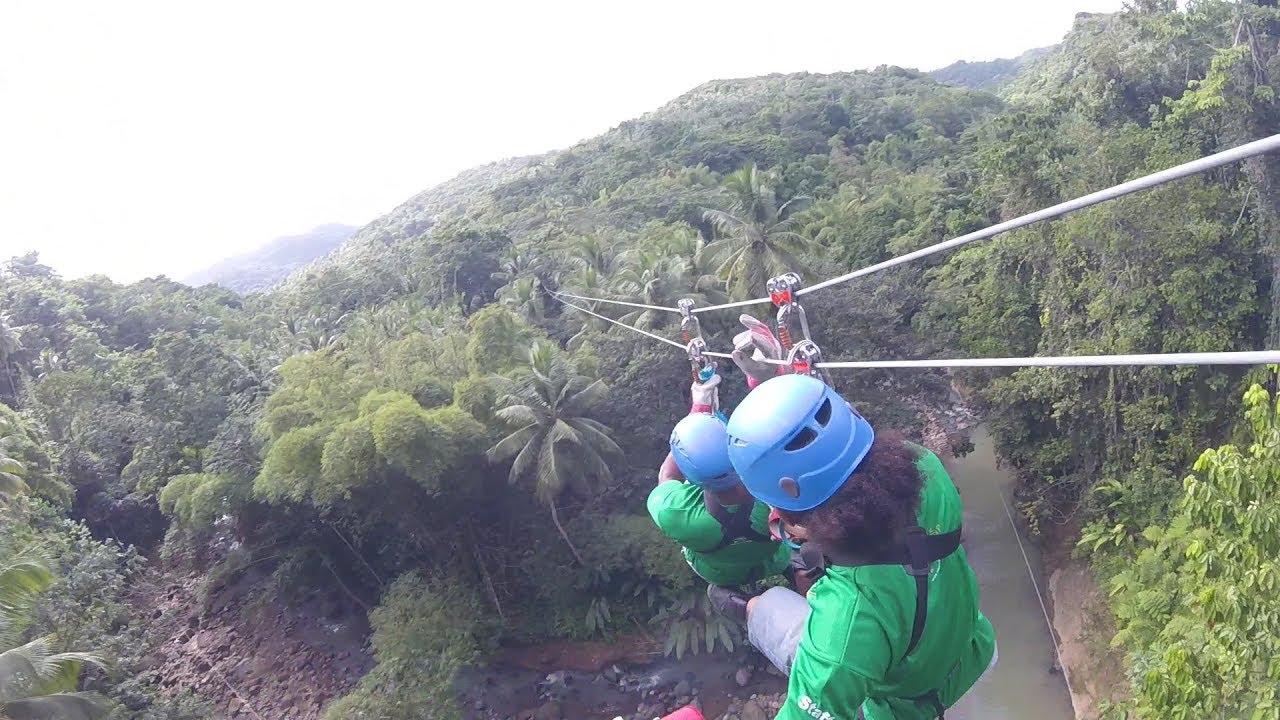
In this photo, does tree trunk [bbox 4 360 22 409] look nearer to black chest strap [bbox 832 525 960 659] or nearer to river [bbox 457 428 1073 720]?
river [bbox 457 428 1073 720]

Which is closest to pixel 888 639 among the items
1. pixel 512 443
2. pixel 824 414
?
pixel 824 414

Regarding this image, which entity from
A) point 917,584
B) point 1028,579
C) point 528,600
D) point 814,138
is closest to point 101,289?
point 528,600

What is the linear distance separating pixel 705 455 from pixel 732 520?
0.75 feet

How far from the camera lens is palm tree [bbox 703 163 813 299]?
13.3 m

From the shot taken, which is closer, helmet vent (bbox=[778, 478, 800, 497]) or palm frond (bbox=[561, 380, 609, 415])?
helmet vent (bbox=[778, 478, 800, 497])

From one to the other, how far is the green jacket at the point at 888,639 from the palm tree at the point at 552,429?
9.40 metres

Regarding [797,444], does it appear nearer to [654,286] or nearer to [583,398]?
[583,398]

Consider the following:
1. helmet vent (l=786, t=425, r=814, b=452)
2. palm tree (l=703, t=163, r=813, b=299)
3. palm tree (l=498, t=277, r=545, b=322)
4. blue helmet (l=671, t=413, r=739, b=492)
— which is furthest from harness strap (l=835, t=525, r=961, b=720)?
palm tree (l=498, t=277, r=545, b=322)

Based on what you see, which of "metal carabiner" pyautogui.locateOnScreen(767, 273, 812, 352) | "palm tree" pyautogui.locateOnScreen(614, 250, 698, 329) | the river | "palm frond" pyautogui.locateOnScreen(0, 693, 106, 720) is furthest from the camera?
"palm tree" pyautogui.locateOnScreen(614, 250, 698, 329)

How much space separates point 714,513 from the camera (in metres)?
2.31

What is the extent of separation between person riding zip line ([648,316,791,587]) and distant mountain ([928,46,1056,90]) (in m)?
94.0

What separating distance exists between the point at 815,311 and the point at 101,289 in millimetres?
36086

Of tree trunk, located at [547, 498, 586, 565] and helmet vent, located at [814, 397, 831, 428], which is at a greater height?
helmet vent, located at [814, 397, 831, 428]

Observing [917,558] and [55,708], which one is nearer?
[917,558]
